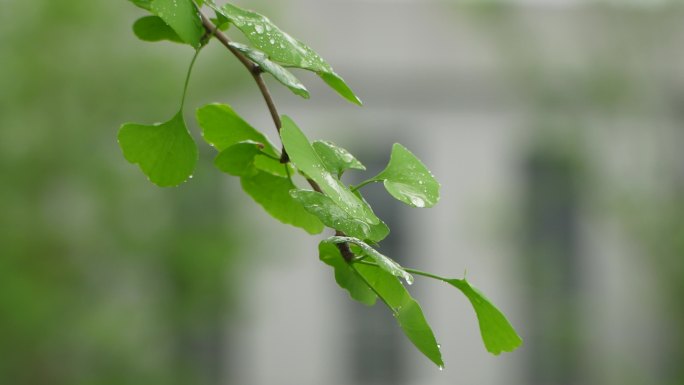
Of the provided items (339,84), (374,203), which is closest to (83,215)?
(374,203)

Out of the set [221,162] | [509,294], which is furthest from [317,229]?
[509,294]

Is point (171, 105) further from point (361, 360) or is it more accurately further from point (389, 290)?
point (389, 290)

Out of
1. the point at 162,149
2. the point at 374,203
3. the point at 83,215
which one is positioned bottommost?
the point at 83,215

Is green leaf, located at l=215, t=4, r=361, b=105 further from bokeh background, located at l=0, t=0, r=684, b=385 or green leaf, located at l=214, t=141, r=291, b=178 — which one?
bokeh background, located at l=0, t=0, r=684, b=385

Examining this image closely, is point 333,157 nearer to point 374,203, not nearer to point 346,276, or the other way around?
point 346,276

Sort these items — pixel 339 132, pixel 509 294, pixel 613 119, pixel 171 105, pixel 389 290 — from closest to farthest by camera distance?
pixel 389 290, pixel 171 105, pixel 339 132, pixel 613 119, pixel 509 294

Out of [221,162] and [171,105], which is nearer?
[221,162]
